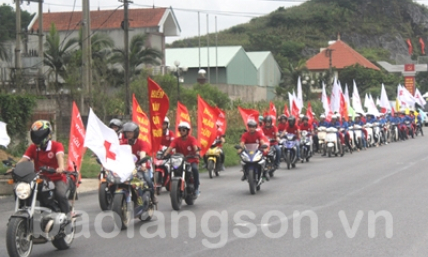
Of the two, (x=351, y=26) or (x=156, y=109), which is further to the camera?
(x=351, y=26)

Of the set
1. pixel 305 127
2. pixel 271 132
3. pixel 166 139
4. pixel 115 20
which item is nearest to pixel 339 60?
pixel 115 20

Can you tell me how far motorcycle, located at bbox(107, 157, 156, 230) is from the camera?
37.9ft

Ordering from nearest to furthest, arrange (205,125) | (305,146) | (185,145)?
(185,145) → (205,125) → (305,146)

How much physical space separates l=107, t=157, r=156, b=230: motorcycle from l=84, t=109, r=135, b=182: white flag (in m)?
0.17

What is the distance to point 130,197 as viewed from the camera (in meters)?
11.9

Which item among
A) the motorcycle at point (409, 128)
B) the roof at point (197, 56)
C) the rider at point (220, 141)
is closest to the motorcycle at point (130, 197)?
the rider at point (220, 141)

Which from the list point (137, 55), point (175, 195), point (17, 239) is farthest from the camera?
point (137, 55)

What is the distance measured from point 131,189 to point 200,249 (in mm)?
2305

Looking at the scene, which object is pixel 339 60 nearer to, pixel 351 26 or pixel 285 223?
pixel 351 26

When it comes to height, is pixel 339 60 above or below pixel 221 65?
above

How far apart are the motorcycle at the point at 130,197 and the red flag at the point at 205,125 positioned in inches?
299

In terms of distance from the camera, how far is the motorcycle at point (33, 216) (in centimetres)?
898

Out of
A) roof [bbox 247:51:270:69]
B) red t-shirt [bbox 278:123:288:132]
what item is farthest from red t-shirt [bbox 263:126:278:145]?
roof [bbox 247:51:270:69]

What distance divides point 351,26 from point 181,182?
497 ft
